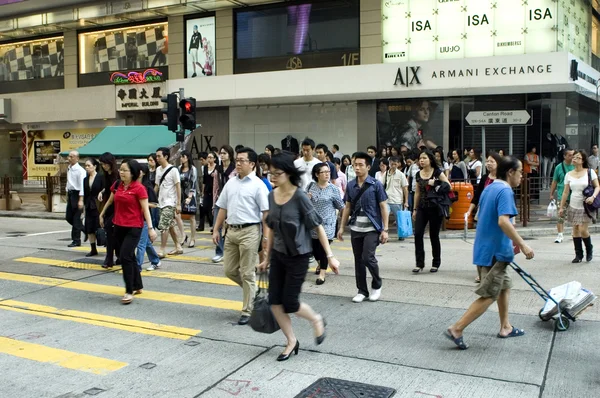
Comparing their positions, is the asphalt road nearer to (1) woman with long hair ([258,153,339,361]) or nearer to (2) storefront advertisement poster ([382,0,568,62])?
(1) woman with long hair ([258,153,339,361])

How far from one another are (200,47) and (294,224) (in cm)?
2014

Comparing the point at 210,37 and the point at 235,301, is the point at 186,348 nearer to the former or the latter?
→ the point at 235,301

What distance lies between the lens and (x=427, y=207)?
29.7ft

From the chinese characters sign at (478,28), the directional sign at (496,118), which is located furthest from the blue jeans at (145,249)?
the chinese characters sign at (478,28)

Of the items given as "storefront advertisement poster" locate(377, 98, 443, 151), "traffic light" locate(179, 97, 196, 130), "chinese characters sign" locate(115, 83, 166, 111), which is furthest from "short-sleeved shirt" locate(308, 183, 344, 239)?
"chinese characters sign" locate(115, 83, 166, 111)

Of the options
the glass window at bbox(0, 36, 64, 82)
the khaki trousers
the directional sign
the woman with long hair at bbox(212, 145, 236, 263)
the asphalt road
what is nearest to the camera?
the asphalt road

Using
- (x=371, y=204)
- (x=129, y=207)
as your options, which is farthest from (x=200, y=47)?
(x=371, y=204)

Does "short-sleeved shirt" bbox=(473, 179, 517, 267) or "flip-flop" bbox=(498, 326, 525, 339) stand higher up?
"short-sleeved shirt" bbox=(473, 179, 517, 267)

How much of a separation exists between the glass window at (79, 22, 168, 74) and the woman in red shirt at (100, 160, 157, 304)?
1840cm

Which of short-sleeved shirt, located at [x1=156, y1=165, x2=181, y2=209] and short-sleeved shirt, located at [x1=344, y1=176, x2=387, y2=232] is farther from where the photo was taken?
short-sleeved shirt, located at [x1=156, y1=165, x2=181, y2=209]

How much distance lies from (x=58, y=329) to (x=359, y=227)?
3.49 meters

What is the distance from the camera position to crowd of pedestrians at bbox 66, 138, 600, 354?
5355 millimetres

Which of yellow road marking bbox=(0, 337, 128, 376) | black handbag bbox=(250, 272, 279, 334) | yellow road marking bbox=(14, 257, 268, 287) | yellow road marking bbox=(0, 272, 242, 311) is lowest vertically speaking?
yellow road marking bbox=(0, 337, 128, 376)

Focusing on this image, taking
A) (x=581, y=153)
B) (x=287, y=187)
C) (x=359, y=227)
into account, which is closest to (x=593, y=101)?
(x=581, y=153)
